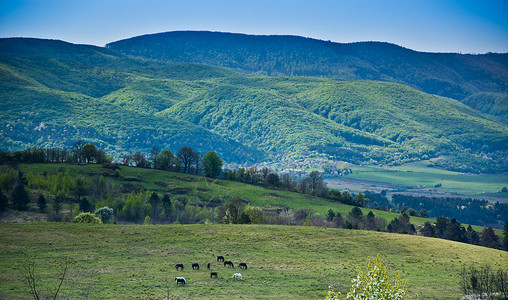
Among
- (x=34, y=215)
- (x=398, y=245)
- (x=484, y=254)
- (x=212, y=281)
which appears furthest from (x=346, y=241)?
(x=34, y=215)

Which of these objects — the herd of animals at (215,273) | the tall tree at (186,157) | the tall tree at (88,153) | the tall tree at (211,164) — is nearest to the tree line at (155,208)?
the tall tree at (88,153)

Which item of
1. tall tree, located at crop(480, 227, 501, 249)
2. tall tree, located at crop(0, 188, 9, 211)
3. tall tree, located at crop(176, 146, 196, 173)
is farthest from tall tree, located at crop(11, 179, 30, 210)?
tall tree, located at crop(480, 227, 501, 249)

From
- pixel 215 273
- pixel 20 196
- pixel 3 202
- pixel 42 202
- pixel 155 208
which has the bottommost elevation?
pixel 155 208

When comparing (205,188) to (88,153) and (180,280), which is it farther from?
(180,280)

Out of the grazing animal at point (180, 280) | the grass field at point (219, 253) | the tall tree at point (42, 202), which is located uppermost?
the grazing animal at point (180, 280)

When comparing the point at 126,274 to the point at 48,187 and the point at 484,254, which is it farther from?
the point at 48,187

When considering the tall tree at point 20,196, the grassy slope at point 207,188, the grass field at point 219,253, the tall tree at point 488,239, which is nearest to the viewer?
the grass field at point 219,253

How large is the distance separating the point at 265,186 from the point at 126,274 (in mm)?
125528

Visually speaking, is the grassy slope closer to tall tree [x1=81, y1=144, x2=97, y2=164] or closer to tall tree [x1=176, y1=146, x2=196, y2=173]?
tall tree [x1=176, y1=146, x2=196, y2=173]

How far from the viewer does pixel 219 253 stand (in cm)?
6444

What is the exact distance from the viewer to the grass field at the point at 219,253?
4694cm

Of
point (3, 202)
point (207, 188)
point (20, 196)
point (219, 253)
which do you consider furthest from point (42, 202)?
point (219, 253)

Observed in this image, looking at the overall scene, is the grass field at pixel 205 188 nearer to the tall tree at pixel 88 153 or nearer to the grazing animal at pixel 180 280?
the tall tree at pixel 88 153

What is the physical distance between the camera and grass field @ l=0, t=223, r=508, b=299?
4694cm
